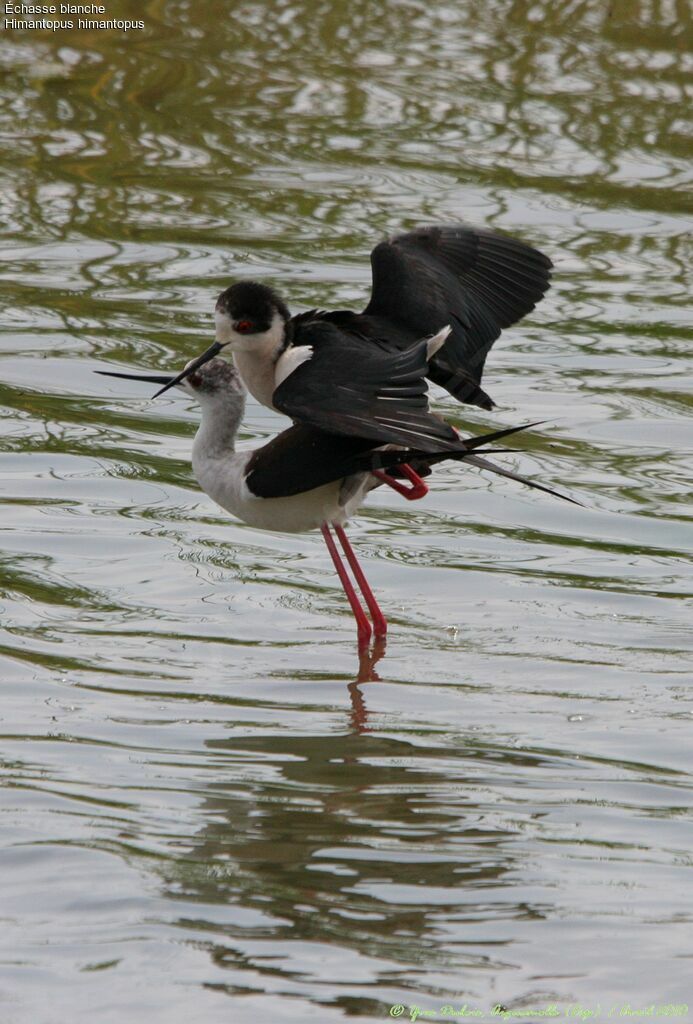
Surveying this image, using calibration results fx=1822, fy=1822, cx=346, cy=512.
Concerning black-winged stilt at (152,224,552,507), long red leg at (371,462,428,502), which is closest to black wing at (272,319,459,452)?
black-winged stilt at (152,224,552,507)

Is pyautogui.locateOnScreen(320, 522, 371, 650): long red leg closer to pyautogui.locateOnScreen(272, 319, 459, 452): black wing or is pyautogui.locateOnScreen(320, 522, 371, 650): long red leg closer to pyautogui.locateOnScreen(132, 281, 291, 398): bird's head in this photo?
pyautogui.locateOnScreen(132, 281, 291, 398): bird's head

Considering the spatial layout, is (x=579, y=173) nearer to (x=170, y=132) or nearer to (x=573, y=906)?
(x=170, y=132)

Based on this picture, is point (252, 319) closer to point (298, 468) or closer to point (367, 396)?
point (298, 468)

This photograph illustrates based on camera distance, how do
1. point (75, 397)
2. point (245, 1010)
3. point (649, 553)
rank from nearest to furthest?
point (245, 1010), point (649, 553), point (75, 397)

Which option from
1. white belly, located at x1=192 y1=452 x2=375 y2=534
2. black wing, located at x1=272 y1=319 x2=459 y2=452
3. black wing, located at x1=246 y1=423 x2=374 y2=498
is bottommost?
white belly, located at x1=192 y1=452 x2=375 y2=534

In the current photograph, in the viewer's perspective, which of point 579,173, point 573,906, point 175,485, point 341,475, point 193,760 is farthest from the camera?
point 579,173

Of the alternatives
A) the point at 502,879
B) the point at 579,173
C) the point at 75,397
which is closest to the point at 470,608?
the point at 502,879

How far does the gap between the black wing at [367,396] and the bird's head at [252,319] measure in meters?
0.48

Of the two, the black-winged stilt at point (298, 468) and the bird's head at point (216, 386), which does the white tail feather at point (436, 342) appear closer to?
the black-winged stilt at point (298, 468)

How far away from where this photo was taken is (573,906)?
14.4 ft

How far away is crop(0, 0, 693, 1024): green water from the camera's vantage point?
4.29m

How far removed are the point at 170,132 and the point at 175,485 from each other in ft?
18.6

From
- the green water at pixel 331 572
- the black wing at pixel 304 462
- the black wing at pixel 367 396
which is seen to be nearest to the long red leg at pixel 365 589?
the green water at pixel 331 572

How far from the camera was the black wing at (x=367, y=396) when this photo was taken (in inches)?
230
